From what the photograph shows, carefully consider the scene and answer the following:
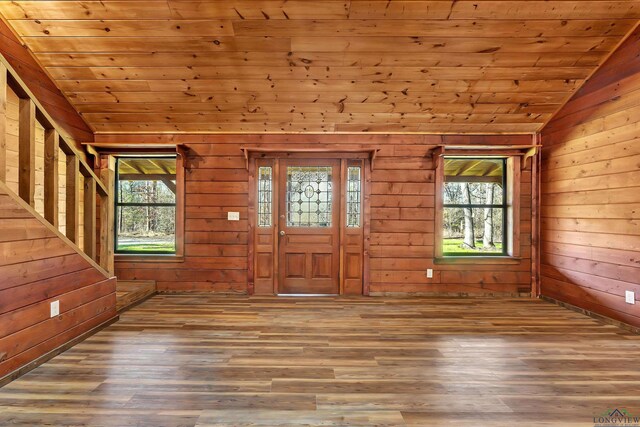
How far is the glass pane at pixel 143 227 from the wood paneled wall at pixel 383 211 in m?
0.27

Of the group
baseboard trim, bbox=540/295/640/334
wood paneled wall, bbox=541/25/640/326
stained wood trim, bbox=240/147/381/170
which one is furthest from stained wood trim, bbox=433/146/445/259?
baseboard trim, bbox=540/295/640/334

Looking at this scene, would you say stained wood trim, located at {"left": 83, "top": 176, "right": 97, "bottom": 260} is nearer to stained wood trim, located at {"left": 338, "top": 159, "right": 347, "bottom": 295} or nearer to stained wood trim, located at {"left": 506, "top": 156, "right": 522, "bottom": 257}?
stained wood trim, located at {"left": 338, "top": 159, "right": 347, "bottom": 295}

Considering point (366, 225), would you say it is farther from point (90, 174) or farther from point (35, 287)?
point (35, 287)

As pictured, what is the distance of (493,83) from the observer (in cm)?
374

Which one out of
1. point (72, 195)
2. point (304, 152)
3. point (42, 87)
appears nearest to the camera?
point (72, 195)

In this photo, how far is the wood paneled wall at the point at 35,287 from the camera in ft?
6.92

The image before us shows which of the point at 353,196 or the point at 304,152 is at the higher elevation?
the point at 304,152

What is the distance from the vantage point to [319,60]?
137 inches

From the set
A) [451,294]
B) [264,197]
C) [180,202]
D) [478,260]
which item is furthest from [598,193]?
[180,202]

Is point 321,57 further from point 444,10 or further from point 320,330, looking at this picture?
point 320,330

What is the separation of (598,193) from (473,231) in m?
1.49

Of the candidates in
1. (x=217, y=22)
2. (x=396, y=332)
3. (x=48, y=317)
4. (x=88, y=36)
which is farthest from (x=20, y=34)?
(x=396, y=332)

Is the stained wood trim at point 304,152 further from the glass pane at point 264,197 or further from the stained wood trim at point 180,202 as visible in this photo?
the stained wood trim at point 180,202

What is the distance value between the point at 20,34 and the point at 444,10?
161 inches
